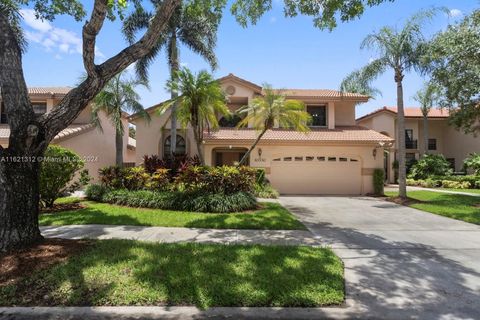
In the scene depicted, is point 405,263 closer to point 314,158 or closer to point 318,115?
point 314,158

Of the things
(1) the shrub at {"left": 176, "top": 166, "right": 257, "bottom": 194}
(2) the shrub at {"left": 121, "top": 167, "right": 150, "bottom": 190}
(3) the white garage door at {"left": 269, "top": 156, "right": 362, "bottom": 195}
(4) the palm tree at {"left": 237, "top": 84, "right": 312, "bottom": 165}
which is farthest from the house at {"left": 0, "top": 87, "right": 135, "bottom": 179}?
(3) the white garage door at {"left": 269, "top": 156, "right": 362, "bottom": 195}

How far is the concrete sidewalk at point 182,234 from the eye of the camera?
7277mm

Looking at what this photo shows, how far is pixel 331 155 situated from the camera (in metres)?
18.8

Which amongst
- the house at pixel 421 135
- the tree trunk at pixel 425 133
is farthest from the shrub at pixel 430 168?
the tree trunk at pixel 425 133

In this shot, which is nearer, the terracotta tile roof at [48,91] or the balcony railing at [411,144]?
the terracotta tile roof at [48,91]

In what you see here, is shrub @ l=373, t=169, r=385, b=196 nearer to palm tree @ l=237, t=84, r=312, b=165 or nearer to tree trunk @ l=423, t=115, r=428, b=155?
palm tree @ l=237, t=84, r=312, b=165

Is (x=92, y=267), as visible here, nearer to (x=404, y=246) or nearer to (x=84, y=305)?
(x=84, y=305)

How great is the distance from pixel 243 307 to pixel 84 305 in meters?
2.06

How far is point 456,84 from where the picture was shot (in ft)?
45.9

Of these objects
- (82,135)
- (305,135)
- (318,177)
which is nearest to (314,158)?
(318,177)

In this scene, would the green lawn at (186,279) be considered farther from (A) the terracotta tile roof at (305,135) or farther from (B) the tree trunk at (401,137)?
(A) the terracotta tile roof at (305,135)

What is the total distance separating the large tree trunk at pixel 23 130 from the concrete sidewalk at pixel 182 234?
1787 mm

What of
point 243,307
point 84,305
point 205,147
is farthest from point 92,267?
point 205,147

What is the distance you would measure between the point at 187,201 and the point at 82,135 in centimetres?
1152
